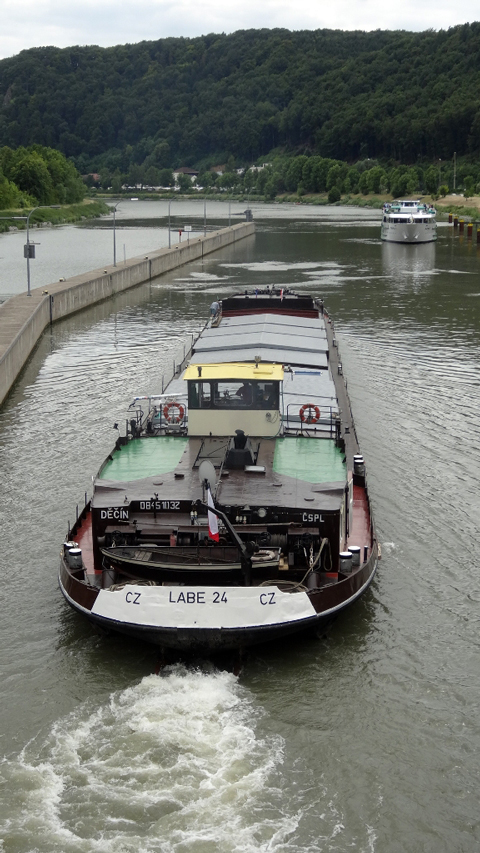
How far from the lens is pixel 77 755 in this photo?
1508 cm

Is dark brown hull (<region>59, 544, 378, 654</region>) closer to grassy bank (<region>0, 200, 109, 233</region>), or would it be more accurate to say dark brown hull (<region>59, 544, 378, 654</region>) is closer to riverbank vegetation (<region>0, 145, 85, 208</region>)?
grassy bank (<region>0, 200, 109, 233</region>)

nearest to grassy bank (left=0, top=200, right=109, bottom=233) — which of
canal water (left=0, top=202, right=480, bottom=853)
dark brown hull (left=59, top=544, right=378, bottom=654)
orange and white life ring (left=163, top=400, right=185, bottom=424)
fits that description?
orange and white life ring (left=163, top=400, right=185, bottom=424)

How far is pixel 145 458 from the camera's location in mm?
22000

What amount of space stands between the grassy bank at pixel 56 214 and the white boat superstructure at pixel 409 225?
133 feet

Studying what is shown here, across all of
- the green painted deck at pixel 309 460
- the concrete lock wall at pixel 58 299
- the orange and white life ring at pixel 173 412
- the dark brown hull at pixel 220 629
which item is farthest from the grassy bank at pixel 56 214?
the dark brown hull at pixel 220 629

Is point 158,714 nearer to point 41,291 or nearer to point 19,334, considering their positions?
point 19,334

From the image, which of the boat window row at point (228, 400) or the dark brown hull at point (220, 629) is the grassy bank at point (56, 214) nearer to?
the boat window row at point (228, 400)

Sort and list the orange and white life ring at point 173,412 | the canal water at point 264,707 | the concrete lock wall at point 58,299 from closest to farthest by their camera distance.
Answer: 1. the canal water at point 264,707
2. the orange and white life ring at point 173,412
3. the concrete lock wall at point 58,299

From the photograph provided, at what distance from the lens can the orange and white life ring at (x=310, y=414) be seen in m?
25.2

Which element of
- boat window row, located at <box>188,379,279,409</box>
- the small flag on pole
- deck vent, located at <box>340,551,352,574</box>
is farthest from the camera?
boat window row, located at <box>188,379,279,409</box>

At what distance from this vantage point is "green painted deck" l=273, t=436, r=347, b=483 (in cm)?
2041

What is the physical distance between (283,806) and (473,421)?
21.9 metres

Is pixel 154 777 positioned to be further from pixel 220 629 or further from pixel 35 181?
pixel 35 181

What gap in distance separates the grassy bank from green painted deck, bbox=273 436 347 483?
96935 millimetres
